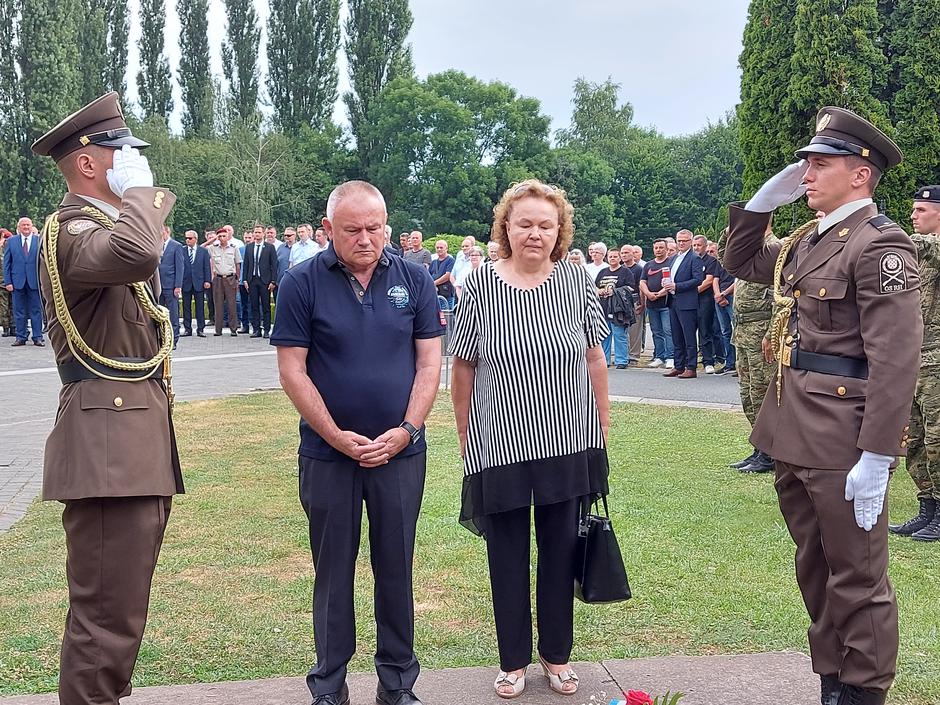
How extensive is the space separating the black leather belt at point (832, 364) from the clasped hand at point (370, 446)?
153 cm

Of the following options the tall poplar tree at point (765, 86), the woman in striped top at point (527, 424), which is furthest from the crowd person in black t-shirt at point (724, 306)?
the woman in striped top at point (527, 424)

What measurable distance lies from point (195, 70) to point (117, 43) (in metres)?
4.13

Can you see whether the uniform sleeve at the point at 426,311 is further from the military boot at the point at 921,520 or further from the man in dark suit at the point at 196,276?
the man in dark suit at the point at 196,276

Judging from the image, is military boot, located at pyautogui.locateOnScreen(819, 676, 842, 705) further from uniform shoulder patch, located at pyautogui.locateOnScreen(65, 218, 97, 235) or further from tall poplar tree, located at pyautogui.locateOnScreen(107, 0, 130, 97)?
tall poplar tree, located at pyautogui.locateOnScreen(107, 0, 130, 97)

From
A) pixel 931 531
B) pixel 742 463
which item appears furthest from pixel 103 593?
pixel 742 463

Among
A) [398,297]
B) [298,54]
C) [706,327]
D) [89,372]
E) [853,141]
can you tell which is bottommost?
[706,327]

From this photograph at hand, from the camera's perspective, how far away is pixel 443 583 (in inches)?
216

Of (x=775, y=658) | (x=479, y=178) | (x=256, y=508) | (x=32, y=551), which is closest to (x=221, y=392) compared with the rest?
(x=256, y=508)

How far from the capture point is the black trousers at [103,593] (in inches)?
131

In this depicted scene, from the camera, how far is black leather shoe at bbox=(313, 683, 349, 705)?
3822mm

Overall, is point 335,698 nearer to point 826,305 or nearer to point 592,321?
point 592,321

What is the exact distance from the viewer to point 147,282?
3.68 meters

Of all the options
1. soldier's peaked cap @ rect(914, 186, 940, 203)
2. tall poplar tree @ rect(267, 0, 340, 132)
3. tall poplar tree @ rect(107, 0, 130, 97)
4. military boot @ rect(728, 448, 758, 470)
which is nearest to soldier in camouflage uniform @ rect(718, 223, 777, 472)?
military boot @ rect(728, 448, 758, 470)

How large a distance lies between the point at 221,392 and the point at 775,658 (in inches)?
386
